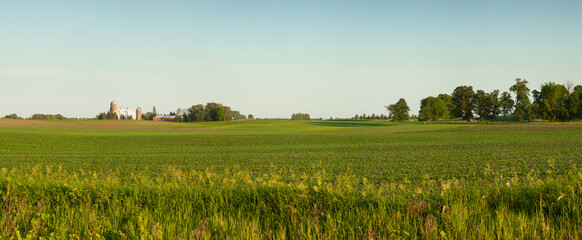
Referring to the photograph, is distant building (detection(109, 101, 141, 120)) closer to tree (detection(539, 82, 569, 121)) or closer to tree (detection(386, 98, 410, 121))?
tree (detection(386, 98, 410, 121))

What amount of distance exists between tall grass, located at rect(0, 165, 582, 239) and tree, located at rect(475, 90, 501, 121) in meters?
92.4

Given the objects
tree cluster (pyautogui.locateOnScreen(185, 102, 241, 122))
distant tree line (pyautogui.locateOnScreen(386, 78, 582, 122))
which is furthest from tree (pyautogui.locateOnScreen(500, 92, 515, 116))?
tree cluster (pyautogui.locateOnScreen(185, 102, 241, 122))

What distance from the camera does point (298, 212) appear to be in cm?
515

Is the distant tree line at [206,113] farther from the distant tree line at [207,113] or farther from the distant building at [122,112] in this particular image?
the distant building at [122,112]

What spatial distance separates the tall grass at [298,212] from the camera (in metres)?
4.31

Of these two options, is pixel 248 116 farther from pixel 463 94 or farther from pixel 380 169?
pixel 380 169

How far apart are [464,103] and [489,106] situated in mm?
6149

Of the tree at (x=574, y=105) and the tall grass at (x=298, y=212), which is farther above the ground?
the tree at (x=574, y=105)

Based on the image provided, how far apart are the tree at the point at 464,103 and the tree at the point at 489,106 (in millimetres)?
2429

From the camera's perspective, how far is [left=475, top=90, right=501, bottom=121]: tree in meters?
87.0

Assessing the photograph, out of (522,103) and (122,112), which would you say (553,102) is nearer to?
(522,103)

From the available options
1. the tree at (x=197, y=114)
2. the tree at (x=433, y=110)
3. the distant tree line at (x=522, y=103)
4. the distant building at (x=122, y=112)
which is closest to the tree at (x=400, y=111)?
the tree at (x=433, y=110)

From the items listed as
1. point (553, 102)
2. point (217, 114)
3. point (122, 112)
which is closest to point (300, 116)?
point (217, 114)

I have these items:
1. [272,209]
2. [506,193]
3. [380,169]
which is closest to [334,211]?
[272,209]
